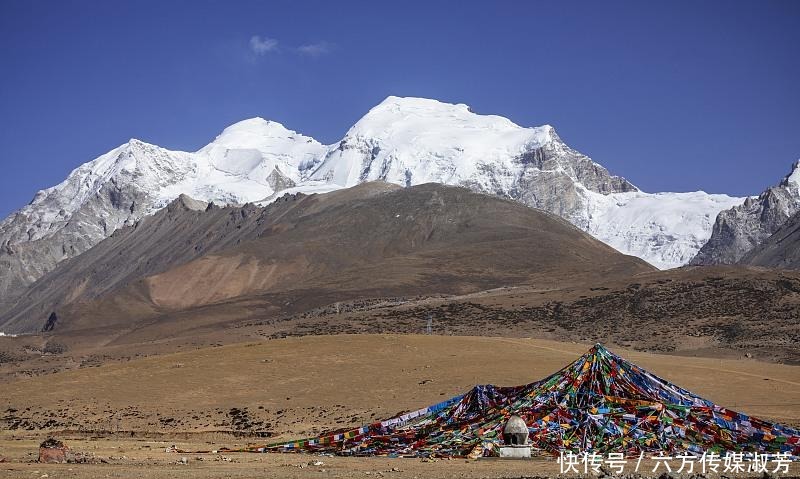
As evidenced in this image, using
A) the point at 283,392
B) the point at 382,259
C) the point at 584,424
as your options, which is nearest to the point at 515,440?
the point at 584,424

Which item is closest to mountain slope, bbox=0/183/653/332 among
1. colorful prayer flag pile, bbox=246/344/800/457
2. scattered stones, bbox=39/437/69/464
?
colorful prayer flag pile, bbox=246/344/800/457

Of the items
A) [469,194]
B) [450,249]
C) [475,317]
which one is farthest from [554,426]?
[469,194]

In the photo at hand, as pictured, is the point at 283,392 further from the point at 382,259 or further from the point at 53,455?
the point at 382,259

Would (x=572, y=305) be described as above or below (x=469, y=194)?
below

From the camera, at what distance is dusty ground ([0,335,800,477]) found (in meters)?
28.1

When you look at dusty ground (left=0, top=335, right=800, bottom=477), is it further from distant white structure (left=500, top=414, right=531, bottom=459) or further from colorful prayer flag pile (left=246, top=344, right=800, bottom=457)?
colorful prayer flag pile (left=246, top=344, right=800, bottom=457)

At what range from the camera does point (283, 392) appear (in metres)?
45.1

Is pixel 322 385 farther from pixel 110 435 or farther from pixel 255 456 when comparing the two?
pixel 255 456

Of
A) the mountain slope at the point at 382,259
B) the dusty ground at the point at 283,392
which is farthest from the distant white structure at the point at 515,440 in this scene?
the mountain slope at the point at 382,259

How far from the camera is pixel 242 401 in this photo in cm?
4362

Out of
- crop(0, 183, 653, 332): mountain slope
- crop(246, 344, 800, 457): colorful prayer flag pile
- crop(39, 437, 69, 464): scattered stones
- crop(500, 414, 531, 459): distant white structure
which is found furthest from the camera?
crop(0, 183, 653, 332): mountain slope

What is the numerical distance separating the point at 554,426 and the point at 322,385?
20467 millimetres

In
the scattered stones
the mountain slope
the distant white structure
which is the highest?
the mountain slope

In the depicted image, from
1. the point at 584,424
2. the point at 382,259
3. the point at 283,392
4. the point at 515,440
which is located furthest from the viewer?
the point at 382,259
